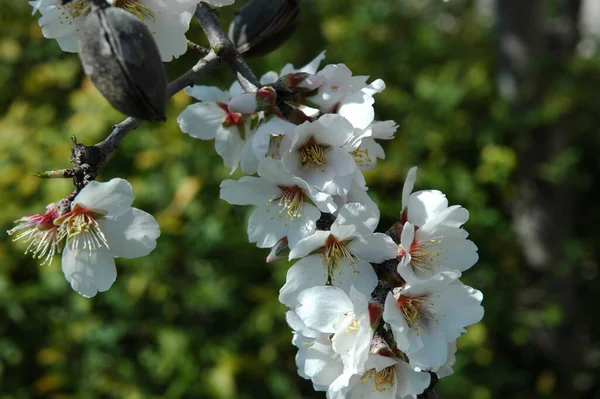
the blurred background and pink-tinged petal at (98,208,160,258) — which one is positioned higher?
pink-tinged petal at (98,208,160,258)

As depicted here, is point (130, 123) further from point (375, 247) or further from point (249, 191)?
point (375, 247)

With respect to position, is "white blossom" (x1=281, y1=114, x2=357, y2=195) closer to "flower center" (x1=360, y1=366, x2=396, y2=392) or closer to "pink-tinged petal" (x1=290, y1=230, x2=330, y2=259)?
"pink-tinged petal" (x1=290, y1=230, x2=330, y2=259)

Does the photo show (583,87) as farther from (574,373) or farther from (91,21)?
(91,21)

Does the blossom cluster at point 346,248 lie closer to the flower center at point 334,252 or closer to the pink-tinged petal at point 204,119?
the flower center at point 334,252

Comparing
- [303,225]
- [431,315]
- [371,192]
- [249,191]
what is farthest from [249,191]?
[371,192]

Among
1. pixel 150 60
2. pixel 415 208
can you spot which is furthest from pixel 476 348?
pixel 150 60

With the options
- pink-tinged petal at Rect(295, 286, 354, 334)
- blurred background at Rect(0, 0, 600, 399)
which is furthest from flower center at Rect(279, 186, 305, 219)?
blurred background at Rect(0, 0, 600, 399)

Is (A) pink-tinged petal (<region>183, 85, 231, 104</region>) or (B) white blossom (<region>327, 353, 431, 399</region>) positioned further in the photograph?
(A) pink-tinged petal (<region>183, 85, 231, 104</region>)
